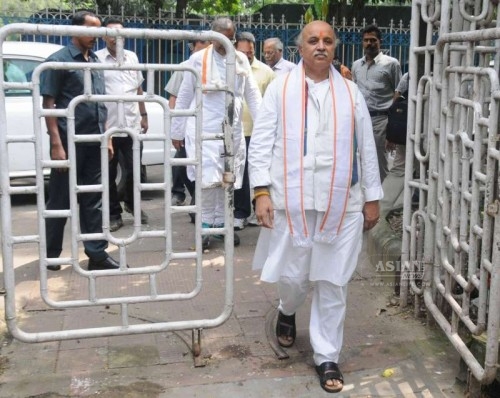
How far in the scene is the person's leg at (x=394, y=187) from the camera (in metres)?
5.79

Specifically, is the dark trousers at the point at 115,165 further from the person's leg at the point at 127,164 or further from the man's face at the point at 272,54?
the man's face at the point at 272,54

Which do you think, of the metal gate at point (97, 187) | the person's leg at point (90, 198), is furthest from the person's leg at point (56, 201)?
the metal gate at point (97, 187)

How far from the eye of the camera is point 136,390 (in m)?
3.40

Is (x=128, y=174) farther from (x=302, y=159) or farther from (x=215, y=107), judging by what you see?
(x=302, y=159)

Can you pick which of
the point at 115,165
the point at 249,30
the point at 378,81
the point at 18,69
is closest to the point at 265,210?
the point at 115,165

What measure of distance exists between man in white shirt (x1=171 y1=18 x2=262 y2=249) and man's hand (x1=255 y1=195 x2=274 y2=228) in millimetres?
1825

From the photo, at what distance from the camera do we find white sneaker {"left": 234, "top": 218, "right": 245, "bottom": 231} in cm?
632

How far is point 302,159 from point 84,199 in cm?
215

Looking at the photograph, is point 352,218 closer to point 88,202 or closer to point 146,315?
point 146,315

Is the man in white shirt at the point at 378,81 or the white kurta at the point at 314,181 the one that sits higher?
the man in white shirt at the point at 378,81

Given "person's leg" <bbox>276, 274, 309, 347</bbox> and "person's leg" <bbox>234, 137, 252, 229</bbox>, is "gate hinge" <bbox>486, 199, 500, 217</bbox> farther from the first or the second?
"person's leg" <bbox>234, 137, 252, 229</bbox>

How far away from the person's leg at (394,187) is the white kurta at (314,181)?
7.02 feet

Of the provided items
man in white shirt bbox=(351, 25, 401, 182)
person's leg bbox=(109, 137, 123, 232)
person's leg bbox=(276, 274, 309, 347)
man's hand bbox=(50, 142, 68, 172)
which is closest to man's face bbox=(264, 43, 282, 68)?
man in white shirt bbox=(351, 25, 401, 182)

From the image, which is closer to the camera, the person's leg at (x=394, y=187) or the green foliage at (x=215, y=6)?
the person's leg at (x=394, y=187)
